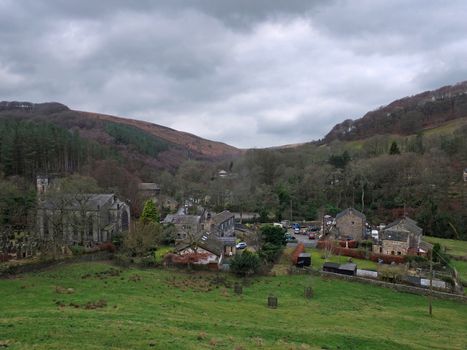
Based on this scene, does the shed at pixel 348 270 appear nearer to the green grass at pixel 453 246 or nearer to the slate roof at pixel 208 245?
the slate roof at pixel 208 245

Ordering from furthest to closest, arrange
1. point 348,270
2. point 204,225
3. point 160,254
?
point 204,225 → point 160,254 → point 348,270

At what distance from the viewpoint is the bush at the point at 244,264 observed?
3922 centimetres

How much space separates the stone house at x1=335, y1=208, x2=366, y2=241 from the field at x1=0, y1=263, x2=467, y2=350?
23130 mm

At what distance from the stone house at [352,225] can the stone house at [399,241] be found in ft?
23.4

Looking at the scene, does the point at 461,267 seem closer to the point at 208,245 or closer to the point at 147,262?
the point at 208,245

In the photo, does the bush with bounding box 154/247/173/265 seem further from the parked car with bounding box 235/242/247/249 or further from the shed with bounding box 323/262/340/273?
the shed with bounding box 323/262/340/273

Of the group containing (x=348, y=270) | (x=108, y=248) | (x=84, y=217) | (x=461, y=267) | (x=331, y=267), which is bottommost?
(x=461, y=267)

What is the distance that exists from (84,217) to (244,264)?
21.4 metres

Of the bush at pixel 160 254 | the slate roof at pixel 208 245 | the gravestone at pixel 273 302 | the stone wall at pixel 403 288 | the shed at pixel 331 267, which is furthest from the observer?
the slate roof at pixel 208 245

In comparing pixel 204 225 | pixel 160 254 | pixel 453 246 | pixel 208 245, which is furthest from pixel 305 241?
pixel 160 254

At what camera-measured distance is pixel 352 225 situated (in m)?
60.5

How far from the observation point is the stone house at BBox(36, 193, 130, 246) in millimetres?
45969

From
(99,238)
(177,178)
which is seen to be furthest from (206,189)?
(99,238)

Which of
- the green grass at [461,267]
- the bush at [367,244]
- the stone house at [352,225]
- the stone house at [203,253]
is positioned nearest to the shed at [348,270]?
the green grass at [461,267]
